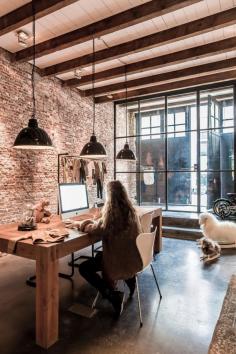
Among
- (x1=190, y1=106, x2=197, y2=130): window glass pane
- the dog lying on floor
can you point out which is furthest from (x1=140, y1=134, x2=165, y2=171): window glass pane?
the dog lying on floor

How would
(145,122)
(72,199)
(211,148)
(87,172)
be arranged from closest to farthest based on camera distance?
(72,199) → (87,172) → (211,148) → (145,122)

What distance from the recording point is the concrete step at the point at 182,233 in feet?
18.5

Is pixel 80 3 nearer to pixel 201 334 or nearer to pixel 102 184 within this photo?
pixel 201 334

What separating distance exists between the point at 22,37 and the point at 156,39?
2118mm

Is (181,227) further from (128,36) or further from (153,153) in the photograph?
(128,36)

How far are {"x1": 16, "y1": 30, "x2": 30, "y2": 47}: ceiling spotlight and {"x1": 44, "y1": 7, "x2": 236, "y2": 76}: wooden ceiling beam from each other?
102cm

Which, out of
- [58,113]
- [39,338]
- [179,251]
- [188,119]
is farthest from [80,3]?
[188,119]

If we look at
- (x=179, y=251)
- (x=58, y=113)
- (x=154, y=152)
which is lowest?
(x=179, y=251)

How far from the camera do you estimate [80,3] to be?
3309 mm

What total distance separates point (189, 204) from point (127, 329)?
5921mm

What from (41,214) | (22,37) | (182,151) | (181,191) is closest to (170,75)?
(182,151)

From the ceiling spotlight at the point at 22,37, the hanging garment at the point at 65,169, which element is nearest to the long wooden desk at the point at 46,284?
the ceiling spotlight at the point at 22,37

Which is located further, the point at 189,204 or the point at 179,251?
the point at 189,204

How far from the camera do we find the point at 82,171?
616cm
